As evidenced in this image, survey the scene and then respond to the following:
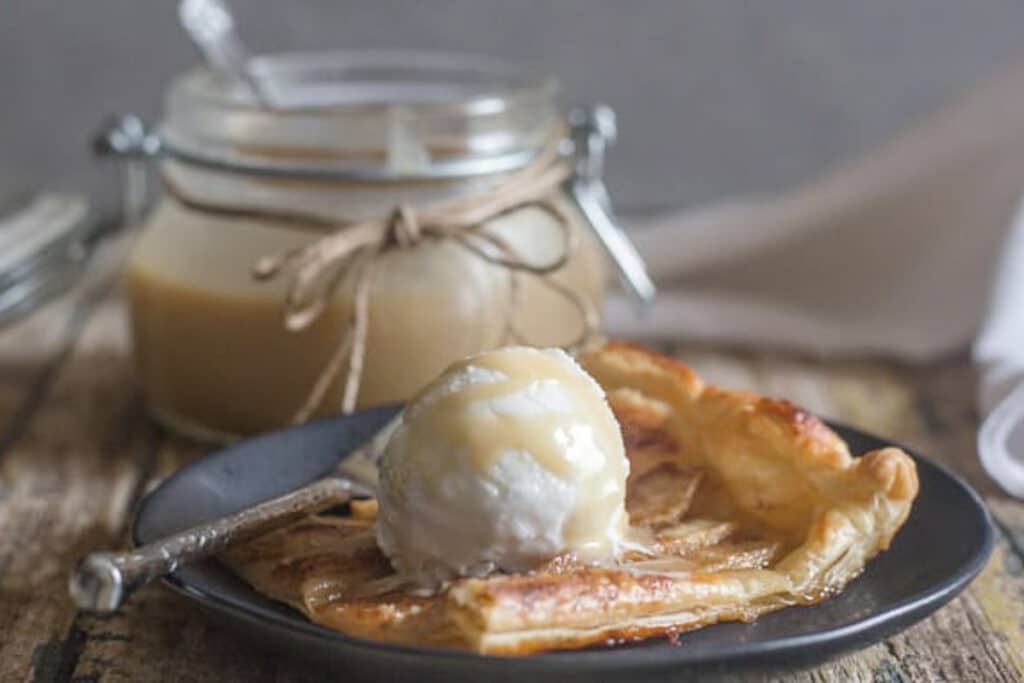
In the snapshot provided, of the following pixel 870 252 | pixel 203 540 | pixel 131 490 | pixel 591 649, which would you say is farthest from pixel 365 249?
pixel 870 252

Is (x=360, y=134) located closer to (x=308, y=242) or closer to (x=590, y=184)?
(x=308, y=242)

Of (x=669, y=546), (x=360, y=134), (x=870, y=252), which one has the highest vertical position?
(x=360, y=134)

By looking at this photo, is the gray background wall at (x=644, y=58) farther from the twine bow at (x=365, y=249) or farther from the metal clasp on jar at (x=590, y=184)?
the twine bow at (x=365, y=249)

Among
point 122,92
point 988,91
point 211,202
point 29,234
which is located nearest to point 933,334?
point 988,91

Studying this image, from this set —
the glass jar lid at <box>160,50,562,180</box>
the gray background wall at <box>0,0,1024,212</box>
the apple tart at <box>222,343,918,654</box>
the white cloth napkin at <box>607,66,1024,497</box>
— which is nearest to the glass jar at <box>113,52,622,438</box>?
the glass jar lid at <box>160,50,562,180</box>

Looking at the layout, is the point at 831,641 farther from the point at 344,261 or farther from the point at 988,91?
the point at 988,91

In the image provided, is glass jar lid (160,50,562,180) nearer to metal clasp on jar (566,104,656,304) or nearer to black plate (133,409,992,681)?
metal clasp on jar (566,104,656,304)

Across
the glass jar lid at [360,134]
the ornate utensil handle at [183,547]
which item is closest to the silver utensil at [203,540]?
the ornate utensil handle at [183,547]
